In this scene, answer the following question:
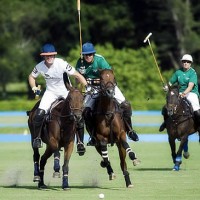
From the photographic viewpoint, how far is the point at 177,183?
14.1 m

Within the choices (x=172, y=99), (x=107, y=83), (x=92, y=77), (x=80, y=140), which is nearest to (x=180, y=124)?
(x=172, y=99)

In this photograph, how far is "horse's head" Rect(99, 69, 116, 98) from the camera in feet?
43.1

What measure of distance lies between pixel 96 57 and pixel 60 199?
3227 mm

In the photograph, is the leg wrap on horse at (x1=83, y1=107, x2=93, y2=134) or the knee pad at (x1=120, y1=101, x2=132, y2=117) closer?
the leg wrap on horse at (x1=83, y1=107, x2=93, y2=134)

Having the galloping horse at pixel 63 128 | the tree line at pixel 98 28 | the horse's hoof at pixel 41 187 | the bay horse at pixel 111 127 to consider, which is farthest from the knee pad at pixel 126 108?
the tree line at pixel 98 28

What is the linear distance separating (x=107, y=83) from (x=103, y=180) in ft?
7.68

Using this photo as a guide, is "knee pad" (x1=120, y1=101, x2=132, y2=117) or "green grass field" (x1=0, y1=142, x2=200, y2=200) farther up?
"knee pad" (x1=120, y1=101, x2=132, y2=117)

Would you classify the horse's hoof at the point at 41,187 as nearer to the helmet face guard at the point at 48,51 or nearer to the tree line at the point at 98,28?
the helmet face guard at the point at 48,51

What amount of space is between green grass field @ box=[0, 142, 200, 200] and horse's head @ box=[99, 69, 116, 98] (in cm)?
142

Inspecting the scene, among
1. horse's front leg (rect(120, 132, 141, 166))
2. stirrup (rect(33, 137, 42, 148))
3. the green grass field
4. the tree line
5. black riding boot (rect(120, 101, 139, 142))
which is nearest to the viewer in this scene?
the green grass field

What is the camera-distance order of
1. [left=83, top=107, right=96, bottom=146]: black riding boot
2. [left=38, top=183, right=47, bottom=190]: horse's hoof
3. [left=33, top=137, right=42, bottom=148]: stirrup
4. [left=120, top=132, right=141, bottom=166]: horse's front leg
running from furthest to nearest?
[left=83, top=107, right=96, bottom=146]: black riding boot, [left=33, top=137, right=42, bottom=148]: stirrup, [left=38, top=183, right=47, bottom=190]: horse's hoof, [left=120, top=132, right=141, bottom=166]: horse's front leg

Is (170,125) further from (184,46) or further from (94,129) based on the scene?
(184,46)

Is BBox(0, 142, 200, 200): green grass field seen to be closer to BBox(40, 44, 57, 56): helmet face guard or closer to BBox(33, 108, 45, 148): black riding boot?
BBox(33, 108, 45, 148): black riding boot

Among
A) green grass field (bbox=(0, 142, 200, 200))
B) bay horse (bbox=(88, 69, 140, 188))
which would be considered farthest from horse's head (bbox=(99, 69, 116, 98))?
green grass field (bbox=(0, 142, 200, 200))
